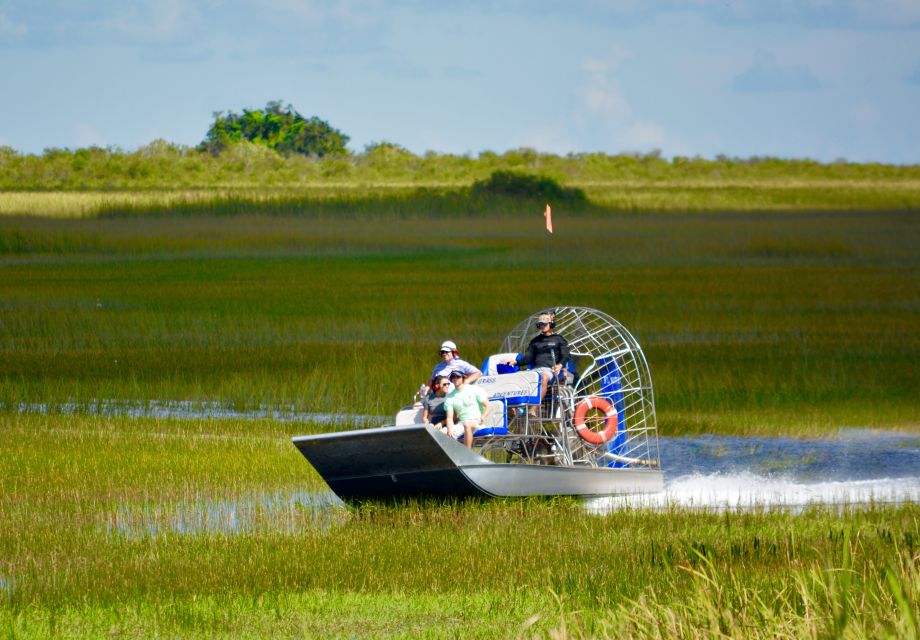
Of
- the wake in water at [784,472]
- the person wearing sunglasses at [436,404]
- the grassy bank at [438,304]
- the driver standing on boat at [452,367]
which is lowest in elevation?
the wake in water at [784,472]

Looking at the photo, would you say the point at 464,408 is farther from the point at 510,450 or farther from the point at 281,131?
the point at 281,131

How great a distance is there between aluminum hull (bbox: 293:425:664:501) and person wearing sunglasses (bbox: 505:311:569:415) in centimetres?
151

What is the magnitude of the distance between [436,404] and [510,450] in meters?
1.47

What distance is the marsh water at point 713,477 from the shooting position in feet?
62.7

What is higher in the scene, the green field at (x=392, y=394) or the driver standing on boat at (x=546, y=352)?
the driver standing on boat at (x=546, y=352)

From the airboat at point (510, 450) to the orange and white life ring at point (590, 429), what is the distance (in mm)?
13

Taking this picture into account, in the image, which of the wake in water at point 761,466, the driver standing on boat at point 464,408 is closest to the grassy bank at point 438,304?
the wake in water at point 761,466

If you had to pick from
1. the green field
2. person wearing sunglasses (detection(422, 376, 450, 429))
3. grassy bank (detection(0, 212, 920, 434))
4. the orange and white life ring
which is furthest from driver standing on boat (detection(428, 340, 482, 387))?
grassy bank (detection(0, 212, 920, 434))

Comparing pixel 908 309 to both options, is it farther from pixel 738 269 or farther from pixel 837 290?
pixel 738 269

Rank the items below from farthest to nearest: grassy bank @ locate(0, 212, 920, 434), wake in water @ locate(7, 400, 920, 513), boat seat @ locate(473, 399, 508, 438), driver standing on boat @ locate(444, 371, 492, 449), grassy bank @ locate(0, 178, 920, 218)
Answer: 1. grassy bank @ locate(0, 178, 920, 218)
2. grassy bank @ locate(0, 212, 920, 434)
3. wake in water @ locate(7, 400, 920, 513)
4. boat seat @ locate(473, 399, 508, 438)
5. driver standing on boat @ locate(444, 371, 492, 449)

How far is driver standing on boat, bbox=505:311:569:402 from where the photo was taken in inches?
822

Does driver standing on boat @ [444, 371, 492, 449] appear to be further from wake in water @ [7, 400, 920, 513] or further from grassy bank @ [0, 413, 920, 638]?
wake in water @ [7, 400, 920, 513]

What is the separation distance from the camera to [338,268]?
6481cm

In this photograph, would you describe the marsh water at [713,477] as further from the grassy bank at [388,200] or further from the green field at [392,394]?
the grassy bank at [388,200]
